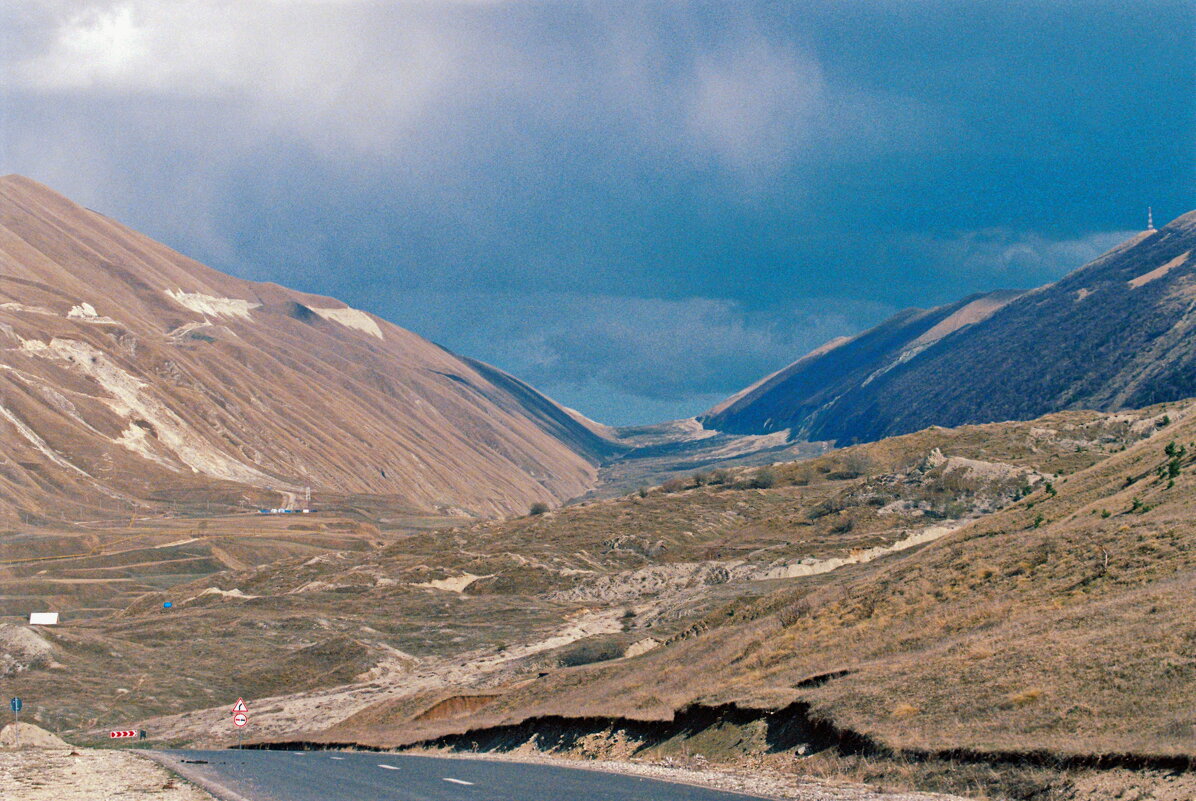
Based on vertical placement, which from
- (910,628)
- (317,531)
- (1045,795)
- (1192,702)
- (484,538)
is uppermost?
(317,531)

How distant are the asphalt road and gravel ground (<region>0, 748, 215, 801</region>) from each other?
0.89 metres

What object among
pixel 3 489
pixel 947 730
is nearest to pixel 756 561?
pixel 947 730

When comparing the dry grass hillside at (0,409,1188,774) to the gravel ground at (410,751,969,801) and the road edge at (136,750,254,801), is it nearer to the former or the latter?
the gravel ground at (410,751,969,801)

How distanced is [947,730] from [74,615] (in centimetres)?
12239

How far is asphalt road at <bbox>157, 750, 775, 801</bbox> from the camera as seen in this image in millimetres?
18672

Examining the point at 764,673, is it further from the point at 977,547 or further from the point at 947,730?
the point at 947,730

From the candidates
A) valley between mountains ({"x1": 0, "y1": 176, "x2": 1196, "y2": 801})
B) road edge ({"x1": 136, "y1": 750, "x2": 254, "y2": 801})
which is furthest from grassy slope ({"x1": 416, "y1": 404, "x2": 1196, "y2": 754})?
road edge ({"x1": 136, "y1": 750, "x2": 254, "y2": 801})

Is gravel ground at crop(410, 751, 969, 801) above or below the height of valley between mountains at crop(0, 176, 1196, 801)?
below

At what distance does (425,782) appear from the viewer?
2227cm

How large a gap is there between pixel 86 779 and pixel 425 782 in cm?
807

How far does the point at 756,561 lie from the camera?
86.6 meters

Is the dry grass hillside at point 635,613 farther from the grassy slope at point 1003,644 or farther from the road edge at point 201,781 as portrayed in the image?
the road edge at point 201,781

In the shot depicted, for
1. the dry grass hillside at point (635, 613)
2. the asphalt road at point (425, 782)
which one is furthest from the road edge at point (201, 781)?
the dry grass hillside at point (635, 613)

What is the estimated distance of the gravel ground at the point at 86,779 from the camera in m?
19.9
